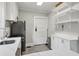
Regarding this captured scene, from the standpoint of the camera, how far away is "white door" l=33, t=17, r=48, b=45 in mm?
5969

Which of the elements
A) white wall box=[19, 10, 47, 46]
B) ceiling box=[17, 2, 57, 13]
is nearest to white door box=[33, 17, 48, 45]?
white wall box=[19, 10, 47, 46]

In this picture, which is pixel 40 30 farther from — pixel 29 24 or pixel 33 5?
pixel 33 5

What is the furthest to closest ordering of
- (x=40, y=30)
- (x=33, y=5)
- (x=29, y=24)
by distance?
(x=40, y=30) → (x=29, y=24) → (x=33, y=5)

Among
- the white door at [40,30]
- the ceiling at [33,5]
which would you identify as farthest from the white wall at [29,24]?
the ceiling at [33,5]

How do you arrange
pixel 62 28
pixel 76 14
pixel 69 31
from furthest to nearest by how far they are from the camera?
pixel 62 28 → pixel 69 31 → pixel 76 14

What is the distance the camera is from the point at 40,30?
20.1ft

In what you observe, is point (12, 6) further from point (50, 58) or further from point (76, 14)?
point (50, 58)

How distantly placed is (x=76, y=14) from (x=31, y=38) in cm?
338

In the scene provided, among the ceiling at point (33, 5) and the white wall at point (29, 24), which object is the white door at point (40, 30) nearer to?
the white wall at point (29, 24)

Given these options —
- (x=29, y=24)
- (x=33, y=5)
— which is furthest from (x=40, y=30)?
(x=33, y=5)

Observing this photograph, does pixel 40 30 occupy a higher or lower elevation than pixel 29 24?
lower

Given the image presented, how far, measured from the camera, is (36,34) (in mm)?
6004

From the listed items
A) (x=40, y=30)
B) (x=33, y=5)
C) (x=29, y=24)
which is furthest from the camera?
(x=40, y=30)

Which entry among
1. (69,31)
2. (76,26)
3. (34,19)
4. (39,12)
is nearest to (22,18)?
(34,19)
